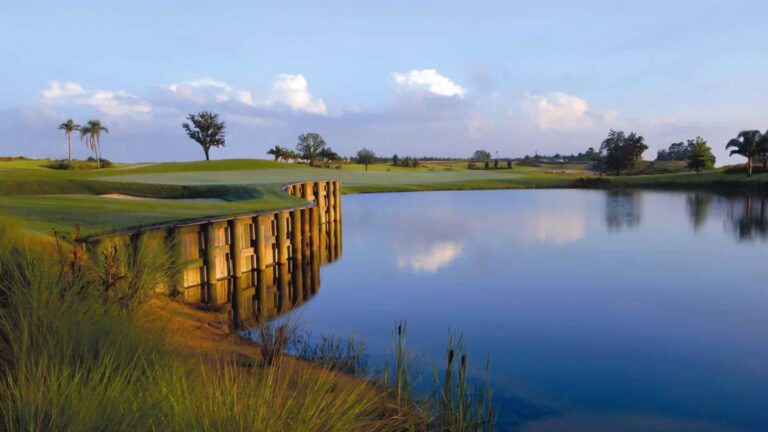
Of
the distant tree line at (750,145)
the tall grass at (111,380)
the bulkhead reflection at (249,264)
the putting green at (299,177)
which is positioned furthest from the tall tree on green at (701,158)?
the tall grass at (111,380)

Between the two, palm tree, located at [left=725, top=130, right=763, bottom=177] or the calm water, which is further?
palm tree, located at [left=725, top=130, right=763, bottom=177]

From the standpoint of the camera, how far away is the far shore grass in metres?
19.3

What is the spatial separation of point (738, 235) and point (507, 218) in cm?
1610

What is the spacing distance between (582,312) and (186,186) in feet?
103

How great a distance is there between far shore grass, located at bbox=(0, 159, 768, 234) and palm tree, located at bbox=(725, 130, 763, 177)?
5.35 meters

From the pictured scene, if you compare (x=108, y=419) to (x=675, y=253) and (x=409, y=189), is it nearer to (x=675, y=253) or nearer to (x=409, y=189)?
(x=675, y=253)

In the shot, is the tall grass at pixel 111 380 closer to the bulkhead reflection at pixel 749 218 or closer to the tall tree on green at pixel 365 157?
the bulkhead reflection at pixel 749 218

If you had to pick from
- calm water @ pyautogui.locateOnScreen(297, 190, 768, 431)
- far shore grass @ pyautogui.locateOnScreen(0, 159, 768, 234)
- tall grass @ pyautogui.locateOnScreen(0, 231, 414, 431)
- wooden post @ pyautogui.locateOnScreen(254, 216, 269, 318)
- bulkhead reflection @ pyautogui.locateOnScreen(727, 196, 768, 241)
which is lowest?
calm water @ pyautogui.locateOnScreen(297, 190, 768, 431)

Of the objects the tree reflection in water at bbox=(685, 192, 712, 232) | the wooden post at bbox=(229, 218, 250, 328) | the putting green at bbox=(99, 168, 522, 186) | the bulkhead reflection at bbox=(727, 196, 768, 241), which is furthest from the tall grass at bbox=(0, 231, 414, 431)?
the putting green at bbox=(99, 168, 522, 186)

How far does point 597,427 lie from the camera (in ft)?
31.6

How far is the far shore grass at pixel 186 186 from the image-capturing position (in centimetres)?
1931

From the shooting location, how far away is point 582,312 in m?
17.2

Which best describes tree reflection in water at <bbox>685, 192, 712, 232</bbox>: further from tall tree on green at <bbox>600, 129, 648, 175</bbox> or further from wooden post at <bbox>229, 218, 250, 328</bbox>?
tall tree on green at <bbox>600, 129, 648, 175</bbox>

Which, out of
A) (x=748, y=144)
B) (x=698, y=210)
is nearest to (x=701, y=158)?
(x=748, y=144)
